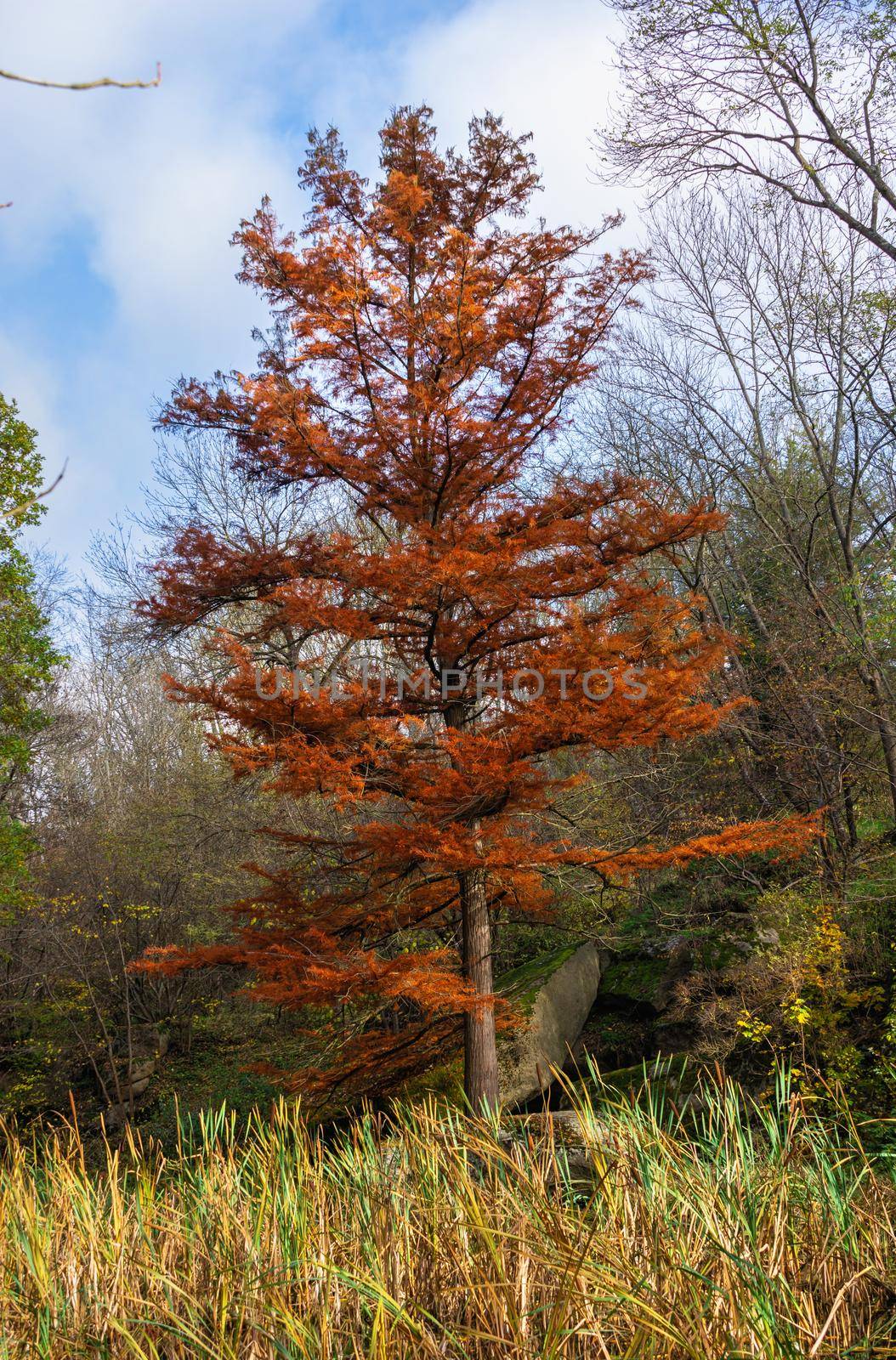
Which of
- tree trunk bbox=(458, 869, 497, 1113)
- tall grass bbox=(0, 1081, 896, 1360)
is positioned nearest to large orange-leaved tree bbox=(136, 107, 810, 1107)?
tree trunk bbox=(458, 869, 497, 1113)

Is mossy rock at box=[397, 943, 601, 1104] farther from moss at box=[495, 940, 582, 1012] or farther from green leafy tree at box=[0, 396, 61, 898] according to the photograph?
green leafy tree at box=[0, 396, 61, 898]

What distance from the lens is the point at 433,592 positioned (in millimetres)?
6777

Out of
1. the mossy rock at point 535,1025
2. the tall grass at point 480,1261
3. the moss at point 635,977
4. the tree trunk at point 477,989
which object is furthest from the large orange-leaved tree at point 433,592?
the moss at point 635,977

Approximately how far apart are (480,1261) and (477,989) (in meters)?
4.33

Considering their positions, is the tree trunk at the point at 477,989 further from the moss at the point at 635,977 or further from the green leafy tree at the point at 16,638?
the green leafy tree at the point at 16,638

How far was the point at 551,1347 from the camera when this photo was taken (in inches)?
81.1

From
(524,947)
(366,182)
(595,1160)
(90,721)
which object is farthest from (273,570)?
(90,721)

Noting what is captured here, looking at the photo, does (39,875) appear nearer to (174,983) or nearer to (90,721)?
(174,983)

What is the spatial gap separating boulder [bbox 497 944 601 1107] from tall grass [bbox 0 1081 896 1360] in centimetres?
502

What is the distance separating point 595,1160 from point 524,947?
1040cm

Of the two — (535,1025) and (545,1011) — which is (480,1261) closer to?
(535,1025)

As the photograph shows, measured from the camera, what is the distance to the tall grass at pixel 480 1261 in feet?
7.19

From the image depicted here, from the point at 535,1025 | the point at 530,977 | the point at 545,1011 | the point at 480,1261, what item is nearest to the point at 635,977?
the point at 530,977

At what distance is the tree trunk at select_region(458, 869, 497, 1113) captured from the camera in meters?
6.92
